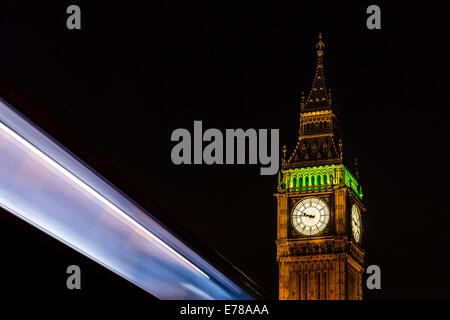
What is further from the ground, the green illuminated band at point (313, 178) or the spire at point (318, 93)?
the spire at point (318, 93)

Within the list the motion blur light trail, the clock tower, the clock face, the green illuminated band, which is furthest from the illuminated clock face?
the motion blur light trail

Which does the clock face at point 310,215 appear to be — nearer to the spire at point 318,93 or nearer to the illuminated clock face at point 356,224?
the illuminated clock face at point 356,224

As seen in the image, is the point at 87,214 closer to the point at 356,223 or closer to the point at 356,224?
the point at 356,223

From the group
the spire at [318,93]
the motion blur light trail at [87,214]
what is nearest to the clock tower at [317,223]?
the spire at [318,93]

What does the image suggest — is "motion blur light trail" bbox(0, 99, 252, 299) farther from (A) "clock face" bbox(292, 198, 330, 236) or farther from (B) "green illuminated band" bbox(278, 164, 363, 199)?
(B) "green illuminated band" bbox(278, 164, 363, 199)

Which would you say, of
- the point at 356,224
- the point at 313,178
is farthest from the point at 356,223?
the point at 313,178

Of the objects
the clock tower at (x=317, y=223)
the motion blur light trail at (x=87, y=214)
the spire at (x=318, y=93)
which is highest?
the spire at (x=318, y=93)
